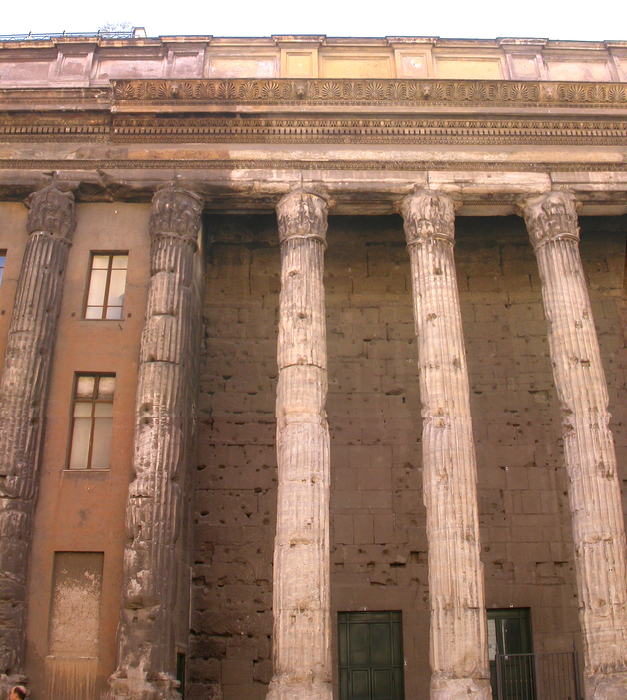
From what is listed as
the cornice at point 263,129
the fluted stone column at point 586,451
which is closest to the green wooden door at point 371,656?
the fluted stone column at point 586,451

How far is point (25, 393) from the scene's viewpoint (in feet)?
39.1

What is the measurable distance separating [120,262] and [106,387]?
236 centimetres

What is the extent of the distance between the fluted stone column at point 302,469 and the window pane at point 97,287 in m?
3.18

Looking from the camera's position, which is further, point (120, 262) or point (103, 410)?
point (120, 262)

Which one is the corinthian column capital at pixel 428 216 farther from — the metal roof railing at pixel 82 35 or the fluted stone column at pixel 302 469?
the metal roof railing at pixel 82 35

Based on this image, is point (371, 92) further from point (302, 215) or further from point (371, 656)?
point (371, 656)

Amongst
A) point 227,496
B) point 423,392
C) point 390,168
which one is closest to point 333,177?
point 390,168

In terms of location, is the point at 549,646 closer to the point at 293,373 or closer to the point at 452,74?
the point at 293,373

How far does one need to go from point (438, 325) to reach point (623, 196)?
179 inches

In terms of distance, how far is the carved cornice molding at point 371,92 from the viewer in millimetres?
13703

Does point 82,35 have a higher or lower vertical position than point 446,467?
higher

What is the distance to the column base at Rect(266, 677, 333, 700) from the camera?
9.98 meters

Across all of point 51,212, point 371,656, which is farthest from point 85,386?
point 371,656

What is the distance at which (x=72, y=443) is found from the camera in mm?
12281
